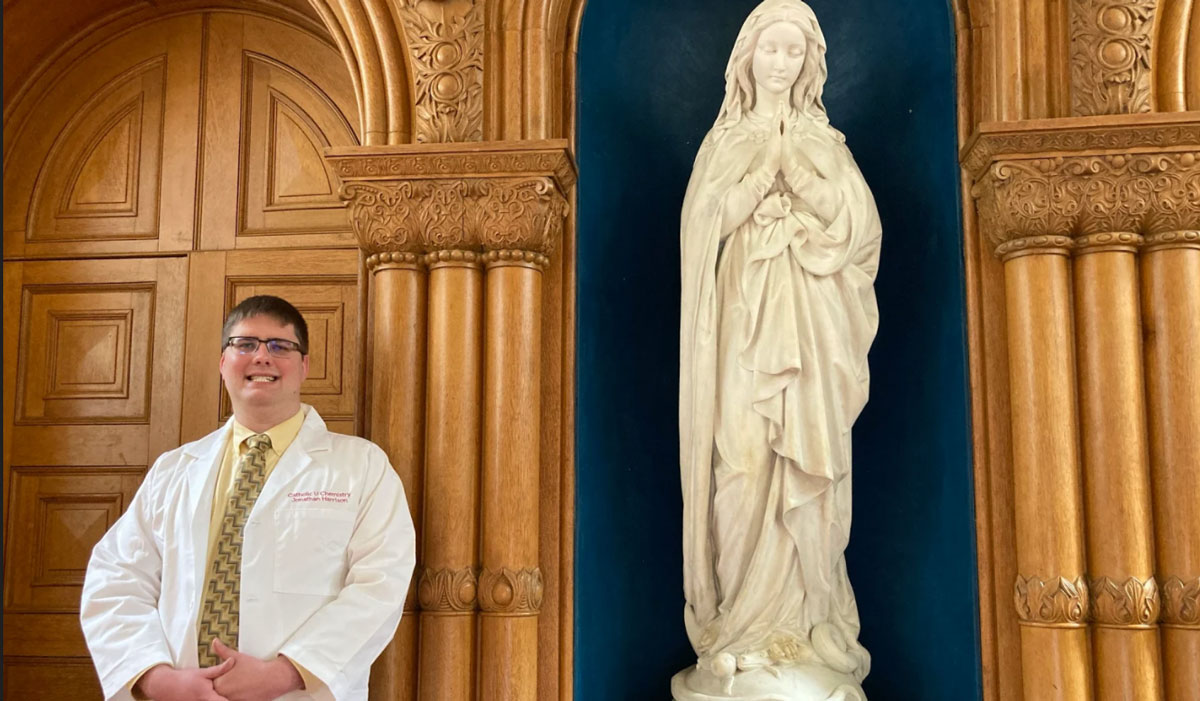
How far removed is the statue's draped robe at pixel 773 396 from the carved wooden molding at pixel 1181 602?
0.76 meters

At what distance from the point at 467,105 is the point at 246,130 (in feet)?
3.59

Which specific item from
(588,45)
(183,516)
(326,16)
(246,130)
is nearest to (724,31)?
(588,45)

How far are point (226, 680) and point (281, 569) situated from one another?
0.27 meters

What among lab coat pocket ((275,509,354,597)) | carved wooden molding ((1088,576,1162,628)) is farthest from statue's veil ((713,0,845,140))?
lab coat pocket ((275,509,354,597))

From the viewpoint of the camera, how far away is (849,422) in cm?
283

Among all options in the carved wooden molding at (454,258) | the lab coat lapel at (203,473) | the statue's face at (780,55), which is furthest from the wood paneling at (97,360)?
the statue's face at (780,55)

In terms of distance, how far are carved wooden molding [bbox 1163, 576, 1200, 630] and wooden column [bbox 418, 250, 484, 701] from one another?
68.1 inches

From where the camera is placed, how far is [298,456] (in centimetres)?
263

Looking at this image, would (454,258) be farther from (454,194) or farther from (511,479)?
(511,479)

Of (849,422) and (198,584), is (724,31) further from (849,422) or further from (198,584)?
(198,584)

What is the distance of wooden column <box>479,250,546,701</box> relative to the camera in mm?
2783

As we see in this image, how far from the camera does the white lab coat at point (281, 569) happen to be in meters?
2.42

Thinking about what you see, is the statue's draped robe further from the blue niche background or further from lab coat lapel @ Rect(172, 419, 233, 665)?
lab coat lapel @ Rect(172, 419, 233, 665)

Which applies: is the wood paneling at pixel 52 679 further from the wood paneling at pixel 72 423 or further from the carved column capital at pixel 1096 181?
the carved column capital at pixel 1096 181
